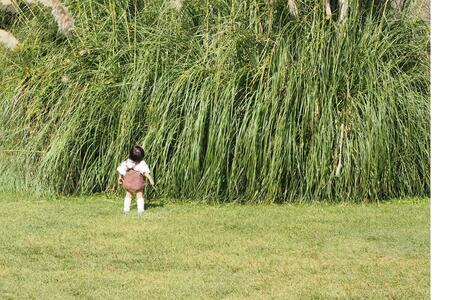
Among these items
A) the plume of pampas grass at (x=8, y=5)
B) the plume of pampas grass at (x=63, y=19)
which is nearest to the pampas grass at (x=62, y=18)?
the plume of pampas grass at (x=63, y=19)

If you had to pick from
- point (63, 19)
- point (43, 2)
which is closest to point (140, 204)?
point (63, 19)

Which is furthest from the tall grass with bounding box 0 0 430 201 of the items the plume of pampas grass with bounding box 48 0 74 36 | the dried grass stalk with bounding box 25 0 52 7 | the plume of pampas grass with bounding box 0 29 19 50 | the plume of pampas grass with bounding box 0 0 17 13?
the plume of pampas grass with bounding box 0 0 17 13

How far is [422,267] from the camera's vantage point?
479 cm

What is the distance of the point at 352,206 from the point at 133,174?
2.17 meters

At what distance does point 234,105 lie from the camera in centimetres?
784

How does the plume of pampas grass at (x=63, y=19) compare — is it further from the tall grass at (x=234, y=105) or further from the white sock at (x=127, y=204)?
the white sock at (x=127, y=204)

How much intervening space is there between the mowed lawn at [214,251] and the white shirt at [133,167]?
0.41 metres

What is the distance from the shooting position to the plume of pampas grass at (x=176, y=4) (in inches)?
344

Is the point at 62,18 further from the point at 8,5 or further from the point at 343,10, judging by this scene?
the point at 343,10

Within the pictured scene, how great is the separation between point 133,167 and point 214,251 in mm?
2148

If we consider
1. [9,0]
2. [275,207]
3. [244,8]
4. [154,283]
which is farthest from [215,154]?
[9,0]

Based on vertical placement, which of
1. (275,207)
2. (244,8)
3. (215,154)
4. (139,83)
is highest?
(244,8)

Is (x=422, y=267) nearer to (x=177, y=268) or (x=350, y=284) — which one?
(x=350, y=284)

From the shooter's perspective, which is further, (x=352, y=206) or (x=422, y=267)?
(x=352, y=206)
